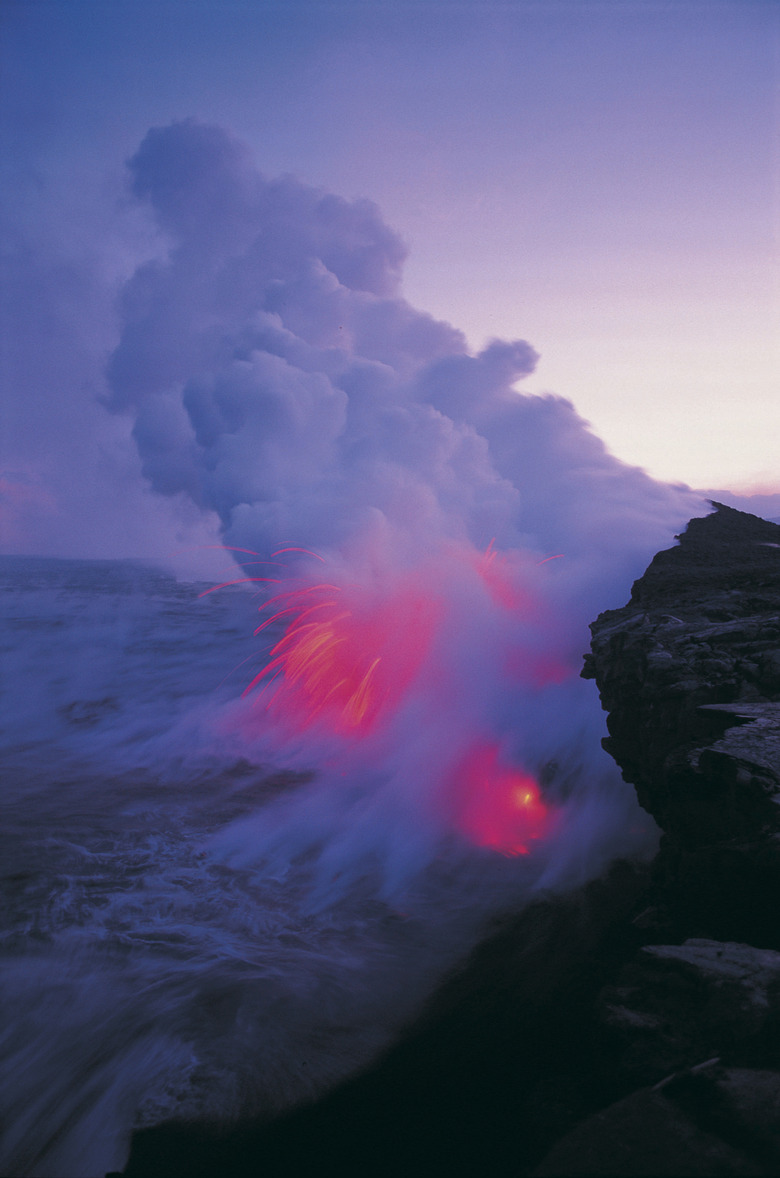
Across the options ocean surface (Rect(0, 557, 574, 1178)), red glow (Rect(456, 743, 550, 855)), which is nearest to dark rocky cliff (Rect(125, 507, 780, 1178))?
ocean surface (Rect(0, 557, 574, 1178))

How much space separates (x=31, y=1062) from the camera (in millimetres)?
6652

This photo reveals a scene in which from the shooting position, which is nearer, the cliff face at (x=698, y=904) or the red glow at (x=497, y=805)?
the cliff face at (x=698, y=904)

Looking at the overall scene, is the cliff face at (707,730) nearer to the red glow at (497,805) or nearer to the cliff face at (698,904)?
the cliff face at (698,904)

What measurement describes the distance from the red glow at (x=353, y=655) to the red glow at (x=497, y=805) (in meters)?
4.70

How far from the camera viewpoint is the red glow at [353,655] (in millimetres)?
19500

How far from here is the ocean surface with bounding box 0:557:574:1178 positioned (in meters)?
5.88

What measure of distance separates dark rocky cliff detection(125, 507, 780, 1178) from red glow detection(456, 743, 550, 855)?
2911 millimetres

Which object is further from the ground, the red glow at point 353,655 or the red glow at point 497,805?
the red glow at point 353,655

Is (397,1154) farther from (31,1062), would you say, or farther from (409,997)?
(31,1062)

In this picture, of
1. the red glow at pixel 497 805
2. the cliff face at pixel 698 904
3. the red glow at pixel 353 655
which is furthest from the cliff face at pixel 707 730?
the red glow at pixel 353 655

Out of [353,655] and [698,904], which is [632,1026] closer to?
[698,904]

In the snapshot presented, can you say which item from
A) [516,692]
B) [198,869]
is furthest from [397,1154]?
[516,692]

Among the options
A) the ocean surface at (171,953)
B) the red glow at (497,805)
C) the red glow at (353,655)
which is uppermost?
the red glow at (353,655)

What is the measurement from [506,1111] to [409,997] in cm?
241
